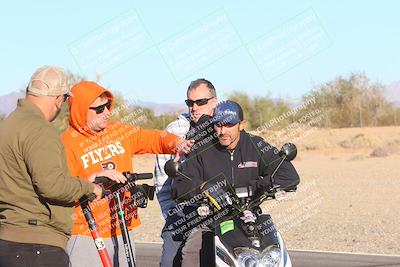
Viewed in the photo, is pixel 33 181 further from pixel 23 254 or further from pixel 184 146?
pixel 184 146

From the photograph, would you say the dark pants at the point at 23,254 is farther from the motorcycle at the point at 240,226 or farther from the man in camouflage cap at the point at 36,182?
the motorcycle at the point at 240,226

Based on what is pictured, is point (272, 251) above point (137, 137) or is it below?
below

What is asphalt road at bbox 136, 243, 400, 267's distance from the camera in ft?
41.7

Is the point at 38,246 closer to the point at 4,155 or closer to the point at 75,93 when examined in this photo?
the point at 4,155

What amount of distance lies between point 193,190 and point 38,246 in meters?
1.77

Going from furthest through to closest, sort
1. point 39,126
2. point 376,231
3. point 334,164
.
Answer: point 334,164 < point 376,231 < point 39,126

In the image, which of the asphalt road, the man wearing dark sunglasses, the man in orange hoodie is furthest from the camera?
the asphalt road

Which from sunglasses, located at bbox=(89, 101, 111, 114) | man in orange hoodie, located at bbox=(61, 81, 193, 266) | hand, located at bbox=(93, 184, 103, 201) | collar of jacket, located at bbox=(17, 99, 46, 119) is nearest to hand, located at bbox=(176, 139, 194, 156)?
man in orange hoodie, located at bbox=(61, 81, 193, 266)

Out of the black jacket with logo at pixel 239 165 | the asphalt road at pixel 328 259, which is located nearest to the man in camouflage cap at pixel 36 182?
the black jacket with logo at pixel 239 165

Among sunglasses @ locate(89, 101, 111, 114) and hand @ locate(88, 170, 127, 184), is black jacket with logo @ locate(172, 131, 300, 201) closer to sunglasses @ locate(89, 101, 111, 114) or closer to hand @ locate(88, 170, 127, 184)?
sunglasses @ locate(89, 101, 111, 114)

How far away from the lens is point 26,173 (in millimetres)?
5680

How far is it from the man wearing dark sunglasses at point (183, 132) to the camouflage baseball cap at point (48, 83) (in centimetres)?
203

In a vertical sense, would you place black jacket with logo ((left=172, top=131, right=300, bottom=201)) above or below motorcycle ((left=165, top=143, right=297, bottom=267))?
above

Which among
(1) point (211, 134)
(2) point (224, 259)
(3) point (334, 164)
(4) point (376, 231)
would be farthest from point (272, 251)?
(3) point (334, 164)
